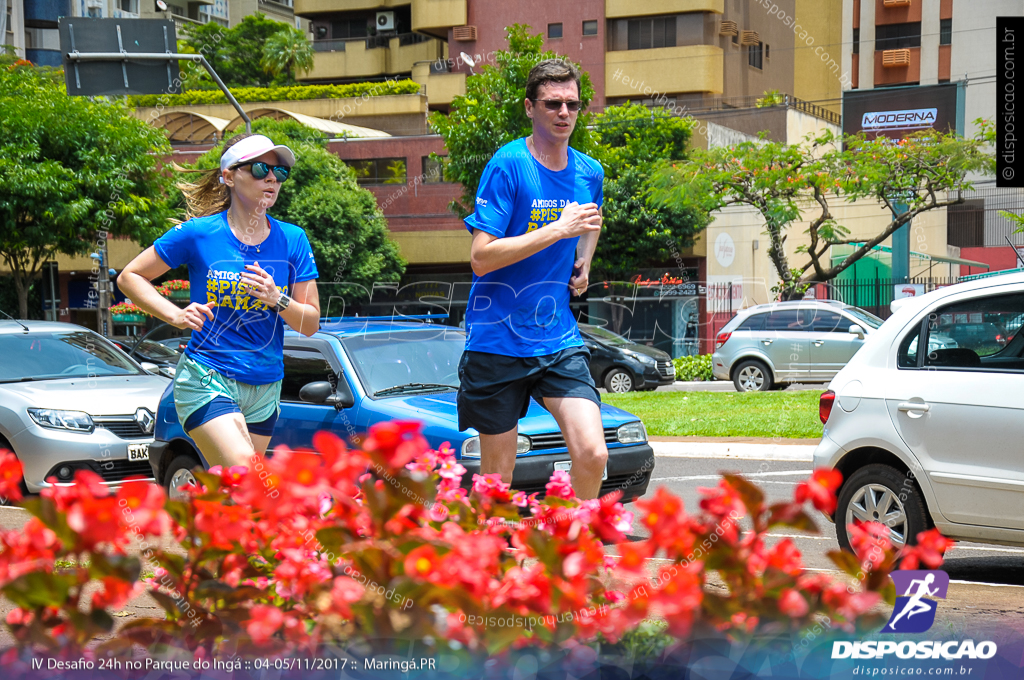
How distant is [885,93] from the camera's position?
39.1 meters

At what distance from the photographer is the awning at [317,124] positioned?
44.7m

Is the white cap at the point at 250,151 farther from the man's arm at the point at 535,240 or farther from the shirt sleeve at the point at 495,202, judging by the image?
the man's arm at the point at 535,240

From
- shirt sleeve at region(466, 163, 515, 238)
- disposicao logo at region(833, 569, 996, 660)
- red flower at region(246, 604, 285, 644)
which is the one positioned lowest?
disposicao logo at region(833, 569, 996, 660)

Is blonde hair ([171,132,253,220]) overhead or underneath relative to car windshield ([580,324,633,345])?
overhead

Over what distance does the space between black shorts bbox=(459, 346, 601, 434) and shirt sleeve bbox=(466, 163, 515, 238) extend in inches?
17.9

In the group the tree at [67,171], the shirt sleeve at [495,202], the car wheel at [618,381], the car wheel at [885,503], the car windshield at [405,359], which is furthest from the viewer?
the tree at [67,171]

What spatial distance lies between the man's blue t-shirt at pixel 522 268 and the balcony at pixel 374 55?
174 ft

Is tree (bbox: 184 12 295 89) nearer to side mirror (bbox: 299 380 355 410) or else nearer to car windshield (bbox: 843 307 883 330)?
car windshield (bbox: 843 307 883 330)

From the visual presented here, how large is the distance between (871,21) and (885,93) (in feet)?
47.0

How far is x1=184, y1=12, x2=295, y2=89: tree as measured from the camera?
65.8 meters

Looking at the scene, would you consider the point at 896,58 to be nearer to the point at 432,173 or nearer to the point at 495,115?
the point at 432,173

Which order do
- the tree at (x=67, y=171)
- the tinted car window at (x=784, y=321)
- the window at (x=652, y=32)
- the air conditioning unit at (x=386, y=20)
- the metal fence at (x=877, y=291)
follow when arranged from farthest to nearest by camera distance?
the air conditioning unit at (x=386, y=20) < the window at (x=652, y=32) < the metal fence at (x=877, y=291) < the tree at (x=67, y=171) < the tinted car window at (x=784, y=321)

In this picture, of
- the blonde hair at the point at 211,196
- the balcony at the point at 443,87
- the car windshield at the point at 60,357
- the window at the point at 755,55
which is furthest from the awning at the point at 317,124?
the blonde hair at the point at 211,196

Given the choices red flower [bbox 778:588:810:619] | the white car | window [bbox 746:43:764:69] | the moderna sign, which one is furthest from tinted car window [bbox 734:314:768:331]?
window [bbox 746:43:764:69]
